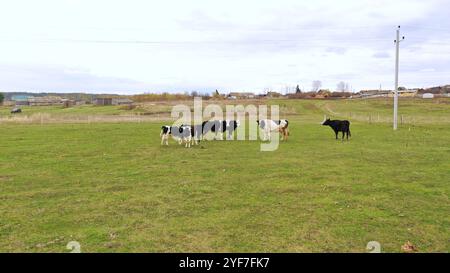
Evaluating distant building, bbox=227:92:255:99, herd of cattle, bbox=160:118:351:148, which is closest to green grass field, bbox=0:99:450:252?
herd of cattle, bbox=160:118:351:148

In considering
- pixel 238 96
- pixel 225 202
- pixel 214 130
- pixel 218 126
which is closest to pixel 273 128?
pixel 218 126

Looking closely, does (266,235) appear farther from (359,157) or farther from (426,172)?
(359,157)

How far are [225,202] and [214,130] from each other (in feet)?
44.8

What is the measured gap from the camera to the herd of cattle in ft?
61.5

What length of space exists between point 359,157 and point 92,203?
10520 millimetres

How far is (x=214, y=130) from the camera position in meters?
A: 21.7

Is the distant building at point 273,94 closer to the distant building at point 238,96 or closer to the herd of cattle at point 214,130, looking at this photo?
the distant building at point 238,96

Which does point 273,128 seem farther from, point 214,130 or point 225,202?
point 225,202

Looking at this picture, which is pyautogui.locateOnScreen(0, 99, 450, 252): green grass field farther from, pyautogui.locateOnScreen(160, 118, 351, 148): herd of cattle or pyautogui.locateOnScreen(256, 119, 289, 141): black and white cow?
pyautogui.locateOnScreen(256, 119, 289, 141): black and white cow

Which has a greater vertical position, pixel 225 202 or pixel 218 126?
pixel 218 126

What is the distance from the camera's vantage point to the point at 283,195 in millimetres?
8758

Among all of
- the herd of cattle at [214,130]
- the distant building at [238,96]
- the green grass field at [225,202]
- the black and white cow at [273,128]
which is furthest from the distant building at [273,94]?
the green grass field at [225,202]

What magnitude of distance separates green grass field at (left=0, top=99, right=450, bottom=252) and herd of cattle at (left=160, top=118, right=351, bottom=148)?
3442mm

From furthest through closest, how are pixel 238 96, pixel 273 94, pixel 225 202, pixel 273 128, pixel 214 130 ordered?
pixel 273 94 → pixel 238 96 → pixel 214 130 → pixel 273 128 → pixel 225 202
